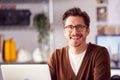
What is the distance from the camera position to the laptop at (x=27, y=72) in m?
1.61

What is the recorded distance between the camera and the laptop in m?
1.61

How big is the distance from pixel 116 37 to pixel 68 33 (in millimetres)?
1308

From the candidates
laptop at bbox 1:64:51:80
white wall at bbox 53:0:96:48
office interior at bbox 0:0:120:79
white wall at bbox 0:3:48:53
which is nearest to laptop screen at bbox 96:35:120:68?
office interior at bbox 0:0:120:79

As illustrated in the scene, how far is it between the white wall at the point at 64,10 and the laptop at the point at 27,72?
1.82 meters

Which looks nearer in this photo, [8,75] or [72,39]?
[8,75]

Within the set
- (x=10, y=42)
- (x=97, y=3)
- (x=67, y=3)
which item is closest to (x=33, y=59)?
(x=10, y=42)

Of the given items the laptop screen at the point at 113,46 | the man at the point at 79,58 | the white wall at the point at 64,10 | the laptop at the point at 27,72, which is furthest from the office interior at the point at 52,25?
the laptop at the point at 27,72

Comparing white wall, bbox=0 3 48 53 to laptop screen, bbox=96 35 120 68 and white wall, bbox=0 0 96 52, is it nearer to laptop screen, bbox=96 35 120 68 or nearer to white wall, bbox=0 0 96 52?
white wall, bbox=0 0 96 52

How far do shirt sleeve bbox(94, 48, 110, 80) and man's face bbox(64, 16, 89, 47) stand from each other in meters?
0.16

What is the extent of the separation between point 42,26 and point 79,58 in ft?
4.73

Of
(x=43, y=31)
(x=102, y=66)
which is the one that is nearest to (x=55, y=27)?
(x=43, y=31)

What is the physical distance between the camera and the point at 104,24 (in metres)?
3.36

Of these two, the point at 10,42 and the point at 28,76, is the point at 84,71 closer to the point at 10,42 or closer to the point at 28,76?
the point at 28,76

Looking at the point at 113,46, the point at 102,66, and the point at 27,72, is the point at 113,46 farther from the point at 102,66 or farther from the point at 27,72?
the point at 27,72
